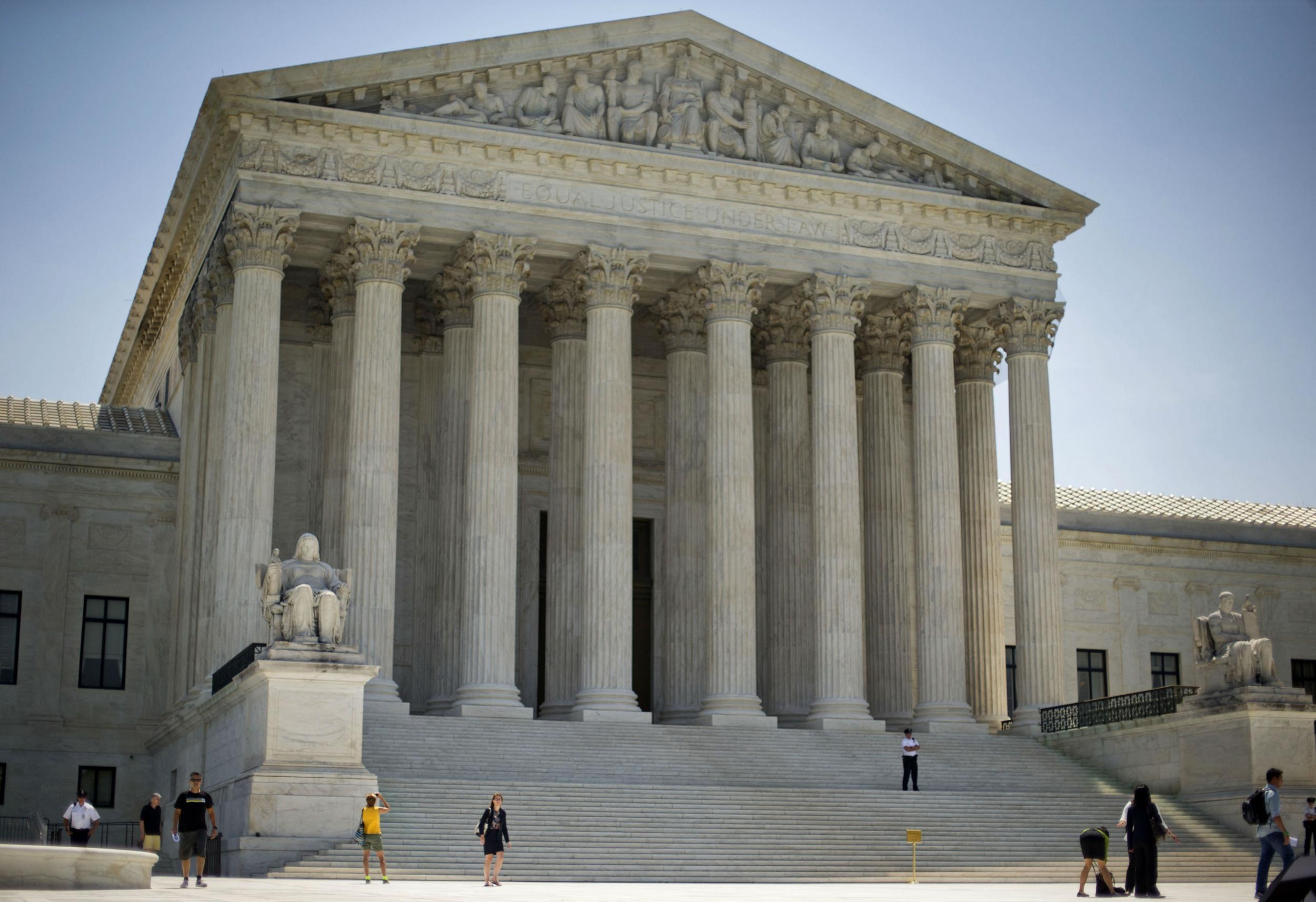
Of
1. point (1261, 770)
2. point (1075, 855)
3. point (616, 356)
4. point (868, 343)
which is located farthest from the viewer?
point (868, 343)

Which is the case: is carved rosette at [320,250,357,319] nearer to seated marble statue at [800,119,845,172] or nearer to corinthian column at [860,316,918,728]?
seated marble statue at [800,119,845,172]

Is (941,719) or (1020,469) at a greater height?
(1020,469)

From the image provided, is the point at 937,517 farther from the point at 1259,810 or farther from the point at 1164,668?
the point at 1259,810

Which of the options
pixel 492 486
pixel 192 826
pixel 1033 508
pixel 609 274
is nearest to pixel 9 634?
pixel 492 486

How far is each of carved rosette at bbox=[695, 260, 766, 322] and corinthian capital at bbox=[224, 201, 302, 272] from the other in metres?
10.5

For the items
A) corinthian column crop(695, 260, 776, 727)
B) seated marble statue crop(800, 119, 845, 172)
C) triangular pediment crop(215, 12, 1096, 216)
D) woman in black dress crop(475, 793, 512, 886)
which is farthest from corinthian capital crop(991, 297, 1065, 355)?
woman in black dress crop(475, 793, 512, 886)

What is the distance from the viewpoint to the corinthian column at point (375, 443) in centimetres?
3897

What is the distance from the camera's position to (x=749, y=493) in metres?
43.0

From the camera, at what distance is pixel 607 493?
1638 inches

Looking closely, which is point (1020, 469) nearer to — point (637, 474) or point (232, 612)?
point (637, 474)

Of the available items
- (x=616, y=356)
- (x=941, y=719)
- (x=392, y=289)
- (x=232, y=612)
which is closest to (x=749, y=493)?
(x=616, y=356)

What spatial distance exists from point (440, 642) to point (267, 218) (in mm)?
11630

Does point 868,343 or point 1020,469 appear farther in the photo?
point 868,343

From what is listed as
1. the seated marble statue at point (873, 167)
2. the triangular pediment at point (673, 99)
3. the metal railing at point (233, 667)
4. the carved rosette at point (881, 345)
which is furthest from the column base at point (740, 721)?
the seated marble statue at point (873, 167)
